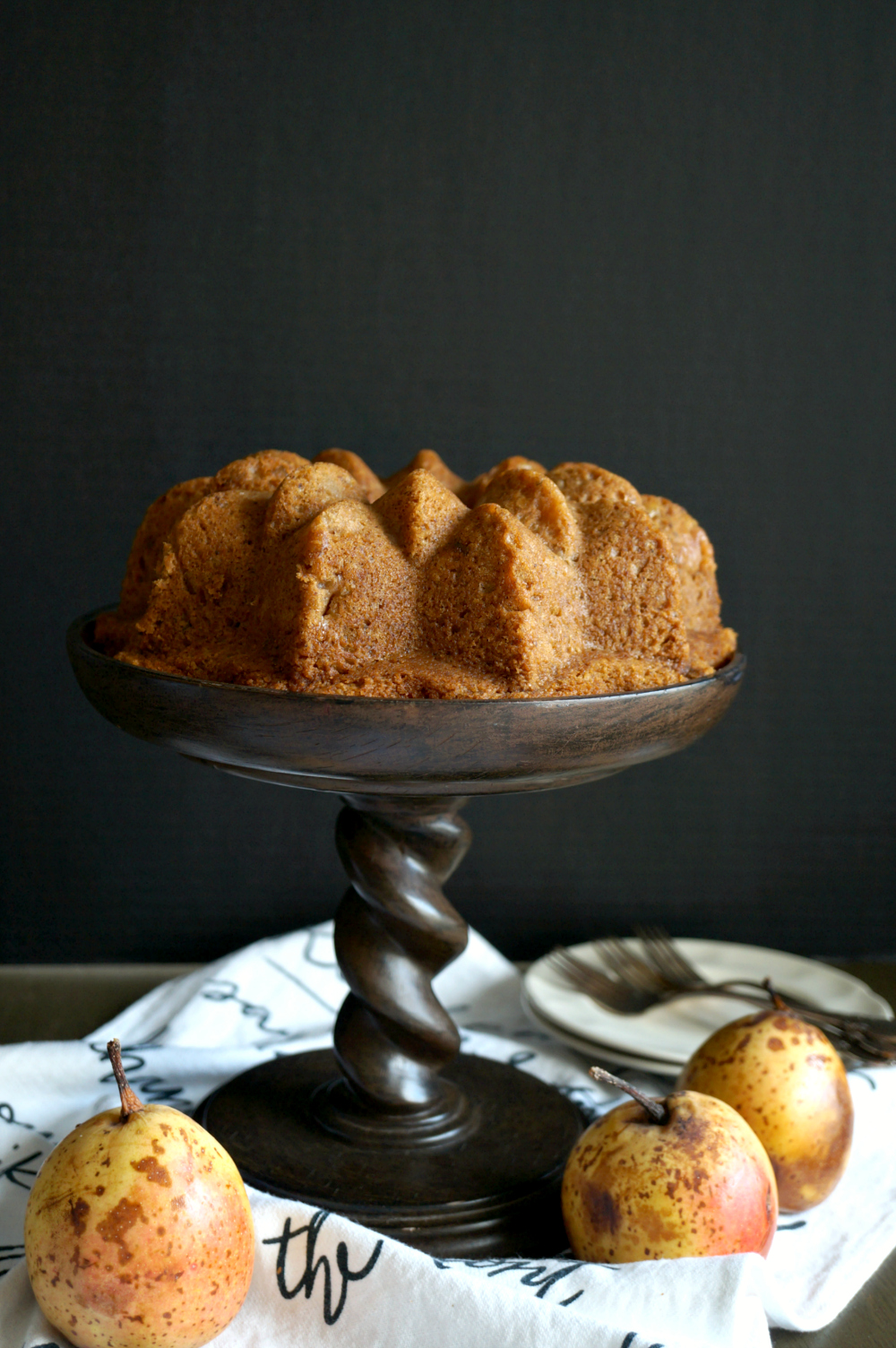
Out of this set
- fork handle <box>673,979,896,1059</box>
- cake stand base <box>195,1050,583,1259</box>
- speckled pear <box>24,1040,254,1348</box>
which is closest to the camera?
speckled pear <box>24,1040,254,1348</box>

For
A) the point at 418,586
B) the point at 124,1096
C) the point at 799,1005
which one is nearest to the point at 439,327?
the point at 418,586

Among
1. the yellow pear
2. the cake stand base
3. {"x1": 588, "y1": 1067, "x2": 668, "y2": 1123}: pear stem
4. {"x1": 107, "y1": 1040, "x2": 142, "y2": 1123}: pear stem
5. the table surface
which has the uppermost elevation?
{"x1": 107, "y1": 1040, "x2": 142, "y2": 1123}: pear stem

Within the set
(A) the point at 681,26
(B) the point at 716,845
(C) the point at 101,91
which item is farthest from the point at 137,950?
(A) the point at 681,26

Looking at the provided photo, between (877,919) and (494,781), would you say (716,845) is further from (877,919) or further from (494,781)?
(494,781)

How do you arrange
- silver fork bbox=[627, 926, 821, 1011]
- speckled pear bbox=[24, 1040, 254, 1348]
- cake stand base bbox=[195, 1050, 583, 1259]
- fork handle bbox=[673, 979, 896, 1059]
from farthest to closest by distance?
silver fork bbox=[627, 926, 821, 1011]
fork handle bbox=[673, 979, 896, 1059]
cake stand base bbox=[195, 1050, 583, 1259]
speckled pear bbox=[24, 1040, 254, 1348]

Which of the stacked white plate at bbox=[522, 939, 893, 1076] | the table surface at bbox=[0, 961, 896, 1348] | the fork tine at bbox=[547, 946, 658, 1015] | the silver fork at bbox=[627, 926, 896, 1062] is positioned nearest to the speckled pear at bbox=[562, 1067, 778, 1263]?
the silver fork at bbox=[627, 926, 896, 1062]

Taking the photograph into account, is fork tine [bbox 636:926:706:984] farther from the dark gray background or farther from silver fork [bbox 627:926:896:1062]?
the dark gray background
